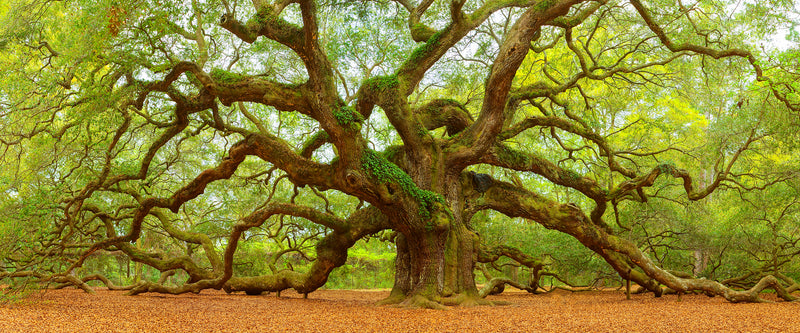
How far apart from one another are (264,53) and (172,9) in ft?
18.8

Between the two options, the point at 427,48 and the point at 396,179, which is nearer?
the point at 396,179

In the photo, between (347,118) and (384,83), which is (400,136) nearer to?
(384,83)

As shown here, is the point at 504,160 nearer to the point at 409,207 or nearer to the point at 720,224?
the point at 409,207

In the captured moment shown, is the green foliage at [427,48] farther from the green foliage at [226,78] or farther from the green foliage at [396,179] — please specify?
the green foliage at [226,78]

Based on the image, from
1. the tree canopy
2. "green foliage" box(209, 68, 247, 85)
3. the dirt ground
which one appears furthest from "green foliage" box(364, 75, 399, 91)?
the dirt ground

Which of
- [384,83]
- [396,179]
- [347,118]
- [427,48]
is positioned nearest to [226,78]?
[347,118]

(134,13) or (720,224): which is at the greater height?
(134,13)

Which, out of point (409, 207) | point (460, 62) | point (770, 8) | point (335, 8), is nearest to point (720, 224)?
point (770, 8)

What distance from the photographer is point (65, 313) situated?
643 centimetres

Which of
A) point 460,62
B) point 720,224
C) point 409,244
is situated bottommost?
point 409,244

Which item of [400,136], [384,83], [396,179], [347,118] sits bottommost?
[396,179]

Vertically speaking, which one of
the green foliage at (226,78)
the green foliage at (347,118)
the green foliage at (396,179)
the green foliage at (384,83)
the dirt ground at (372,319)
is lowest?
the dirt ground at (372,319)

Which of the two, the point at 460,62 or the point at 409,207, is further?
the point at 460,62

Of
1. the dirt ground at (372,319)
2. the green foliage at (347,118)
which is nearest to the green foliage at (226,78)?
the green foliage at (347,118)
